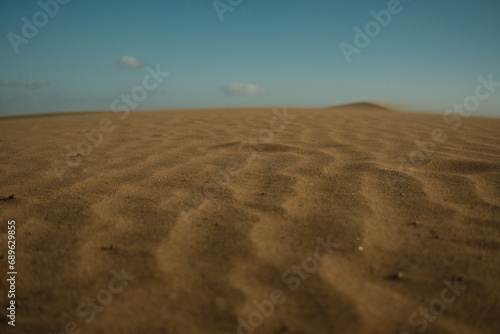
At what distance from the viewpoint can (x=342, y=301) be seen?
1124 mm

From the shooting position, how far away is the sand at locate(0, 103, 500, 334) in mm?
1081

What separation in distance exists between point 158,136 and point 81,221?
221cm

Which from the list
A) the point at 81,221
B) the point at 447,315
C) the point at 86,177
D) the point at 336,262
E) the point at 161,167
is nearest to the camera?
the point at 447,315

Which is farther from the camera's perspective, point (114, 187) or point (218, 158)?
point (218, 158)

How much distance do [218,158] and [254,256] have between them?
4.70ft

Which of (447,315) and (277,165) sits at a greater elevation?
(277,165)

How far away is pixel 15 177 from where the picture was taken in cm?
224

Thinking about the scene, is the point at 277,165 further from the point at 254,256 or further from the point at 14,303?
the point at 14,303

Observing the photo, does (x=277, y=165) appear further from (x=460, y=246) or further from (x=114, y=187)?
(x=460, y=246)

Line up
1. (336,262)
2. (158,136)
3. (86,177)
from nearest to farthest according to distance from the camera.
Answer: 1. (336,262)
2. (86,177)
3. (158,136)

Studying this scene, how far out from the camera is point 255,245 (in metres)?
1.38

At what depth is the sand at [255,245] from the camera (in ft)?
3.55

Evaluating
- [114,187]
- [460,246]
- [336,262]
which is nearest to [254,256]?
[336,262]

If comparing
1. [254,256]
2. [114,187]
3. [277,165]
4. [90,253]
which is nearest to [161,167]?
[114,187]
